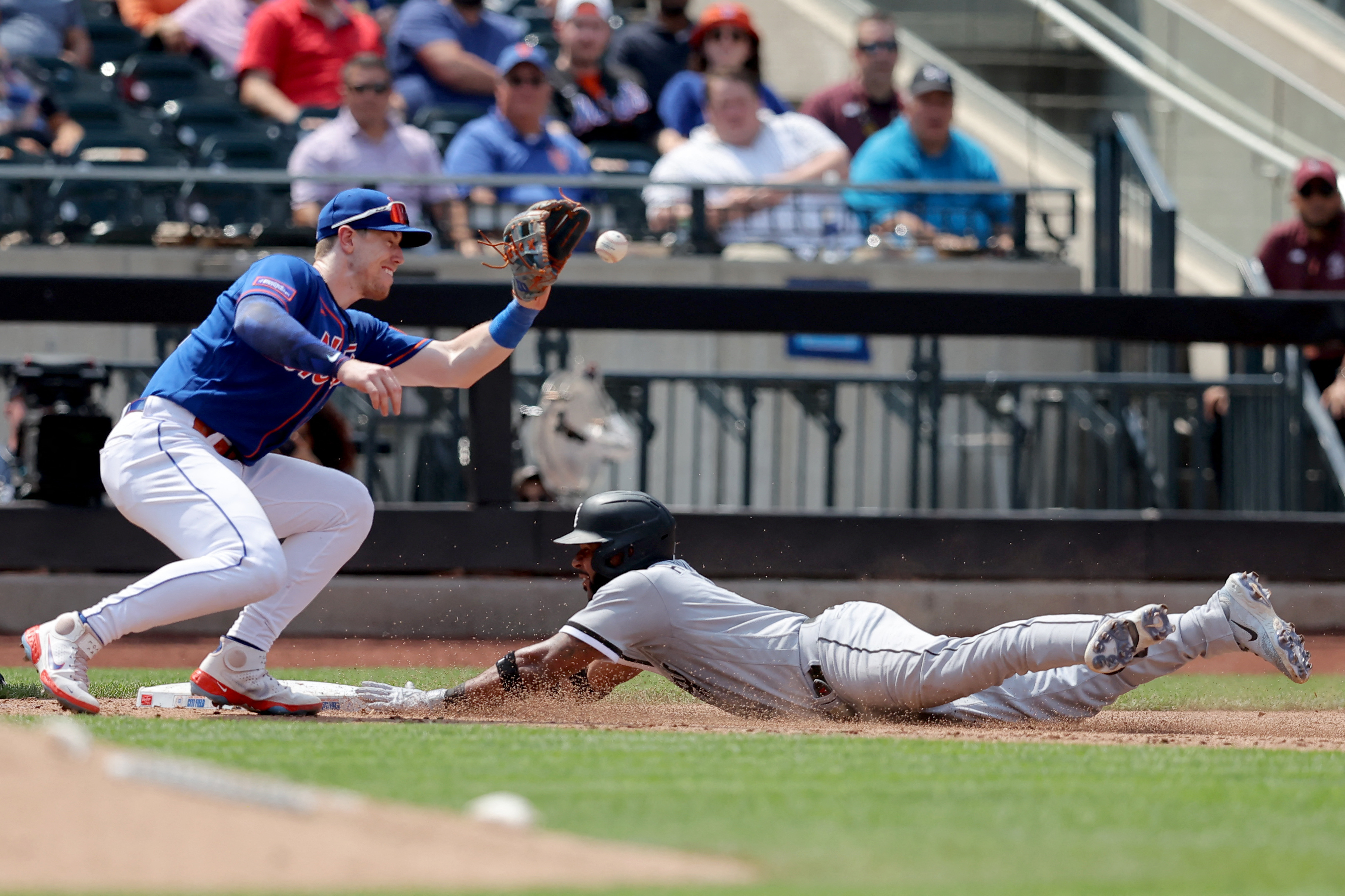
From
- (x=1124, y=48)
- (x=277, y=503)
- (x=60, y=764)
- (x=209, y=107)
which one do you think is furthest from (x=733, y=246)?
(x=60, y=764)

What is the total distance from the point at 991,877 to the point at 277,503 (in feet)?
10.6

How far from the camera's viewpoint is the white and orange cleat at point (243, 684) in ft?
18.0

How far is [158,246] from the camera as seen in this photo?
1034cm

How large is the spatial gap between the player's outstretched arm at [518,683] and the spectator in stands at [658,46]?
25.6 ft

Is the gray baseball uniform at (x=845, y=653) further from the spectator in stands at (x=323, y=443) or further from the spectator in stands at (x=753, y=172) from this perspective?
the spectator in stands at (x=753, y=172)

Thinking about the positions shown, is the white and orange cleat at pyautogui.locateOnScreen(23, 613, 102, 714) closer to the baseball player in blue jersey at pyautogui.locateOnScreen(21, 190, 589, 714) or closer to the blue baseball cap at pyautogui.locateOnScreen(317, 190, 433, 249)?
the baseball player in blue jersey at pyautogui.locateOnScreen(21, 190, 589, 714)

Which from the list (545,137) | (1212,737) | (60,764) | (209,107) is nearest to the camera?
(60,764)

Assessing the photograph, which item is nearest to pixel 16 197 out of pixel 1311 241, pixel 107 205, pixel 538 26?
pixel 107 205

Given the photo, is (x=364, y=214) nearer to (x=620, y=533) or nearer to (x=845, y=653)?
(x=620, y=533)

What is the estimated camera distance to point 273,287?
521 cm

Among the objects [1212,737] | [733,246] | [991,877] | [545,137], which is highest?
[545,137]

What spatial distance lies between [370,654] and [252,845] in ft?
16.8

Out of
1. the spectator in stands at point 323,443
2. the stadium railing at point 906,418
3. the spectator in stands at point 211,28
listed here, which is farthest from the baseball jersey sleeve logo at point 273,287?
the spectator in stands at point 211,28

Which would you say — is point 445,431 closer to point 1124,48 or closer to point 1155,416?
point 1155,416
